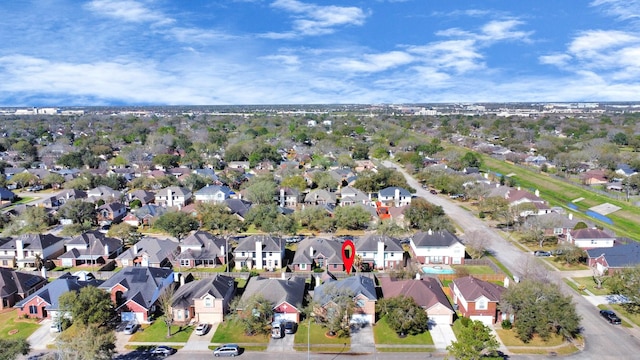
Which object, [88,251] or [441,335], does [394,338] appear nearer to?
[441,335]

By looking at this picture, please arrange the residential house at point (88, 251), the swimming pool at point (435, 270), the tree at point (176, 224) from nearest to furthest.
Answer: the swimming pool at point (435, 270) → the residential house at point (88, 251) → the tree at point (176, 224)

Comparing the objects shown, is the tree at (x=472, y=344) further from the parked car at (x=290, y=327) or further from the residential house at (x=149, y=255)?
the residential house at (x=149, y=255)

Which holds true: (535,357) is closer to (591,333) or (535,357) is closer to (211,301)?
(591,333)

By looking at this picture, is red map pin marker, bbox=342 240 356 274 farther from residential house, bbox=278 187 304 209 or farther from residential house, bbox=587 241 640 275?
residential house, bbox=278 187 304 209

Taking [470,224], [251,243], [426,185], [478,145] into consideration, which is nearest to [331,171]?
[426,185]

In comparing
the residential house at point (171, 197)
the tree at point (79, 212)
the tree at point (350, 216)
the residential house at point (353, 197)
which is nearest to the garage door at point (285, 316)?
the tree at point (350, 216)

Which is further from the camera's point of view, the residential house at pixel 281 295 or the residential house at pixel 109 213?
the residential house at pixel 109 213

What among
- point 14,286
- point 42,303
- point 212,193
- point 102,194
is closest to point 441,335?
point 42,303
